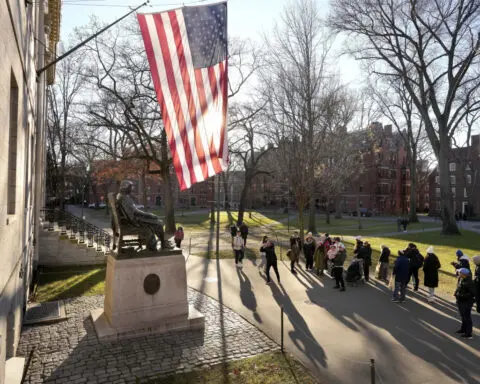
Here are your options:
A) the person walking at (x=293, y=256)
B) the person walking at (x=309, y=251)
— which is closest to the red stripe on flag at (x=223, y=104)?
the person walking at (x=293, y=256)

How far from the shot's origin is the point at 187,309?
9.16 m

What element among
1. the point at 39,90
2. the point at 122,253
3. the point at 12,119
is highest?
the point at 39,90

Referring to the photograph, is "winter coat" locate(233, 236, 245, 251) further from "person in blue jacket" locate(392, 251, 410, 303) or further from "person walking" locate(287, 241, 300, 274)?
"person in blue jacket" locate(392, 251, 410, 303)

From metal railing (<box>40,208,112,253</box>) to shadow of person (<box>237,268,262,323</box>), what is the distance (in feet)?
27.1

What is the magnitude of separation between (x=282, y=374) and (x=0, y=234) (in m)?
5.40

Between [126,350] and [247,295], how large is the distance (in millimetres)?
5082

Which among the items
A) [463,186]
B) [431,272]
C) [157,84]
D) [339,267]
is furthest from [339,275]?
[463,186]

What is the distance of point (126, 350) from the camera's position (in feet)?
25.3

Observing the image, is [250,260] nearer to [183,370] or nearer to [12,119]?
[183,370]

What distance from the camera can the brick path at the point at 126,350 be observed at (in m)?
6.68

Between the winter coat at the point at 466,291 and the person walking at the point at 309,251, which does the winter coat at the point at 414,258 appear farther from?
the person walking at the point at 309,251

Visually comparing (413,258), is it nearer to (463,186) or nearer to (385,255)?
(385,255)

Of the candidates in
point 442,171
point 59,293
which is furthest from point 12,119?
point 442,171

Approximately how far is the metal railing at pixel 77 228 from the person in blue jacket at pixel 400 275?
14.0 meters
